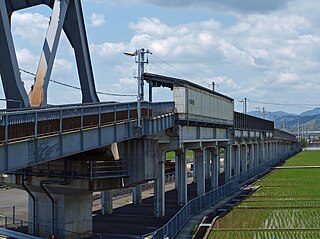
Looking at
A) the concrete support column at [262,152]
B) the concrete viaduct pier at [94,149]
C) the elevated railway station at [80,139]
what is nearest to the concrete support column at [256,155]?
the concrete support column at [262,152]

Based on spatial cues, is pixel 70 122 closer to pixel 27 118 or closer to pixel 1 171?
pixel 27 118

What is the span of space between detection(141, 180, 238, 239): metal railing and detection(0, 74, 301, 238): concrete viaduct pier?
0.16 meters

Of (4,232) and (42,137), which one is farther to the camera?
(4,232)

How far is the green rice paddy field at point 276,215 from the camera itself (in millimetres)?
28141

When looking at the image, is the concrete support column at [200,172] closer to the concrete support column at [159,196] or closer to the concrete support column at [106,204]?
the concrete support column at [159,196]

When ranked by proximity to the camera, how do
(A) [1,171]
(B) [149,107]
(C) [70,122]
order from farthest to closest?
(B) [149,107] → (C) [70,122] → (A) [1,171]

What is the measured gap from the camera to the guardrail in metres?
16.5

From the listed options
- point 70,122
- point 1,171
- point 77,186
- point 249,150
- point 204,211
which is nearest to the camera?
point 1,171

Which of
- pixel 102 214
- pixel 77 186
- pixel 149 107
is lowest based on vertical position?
pixel 102 214

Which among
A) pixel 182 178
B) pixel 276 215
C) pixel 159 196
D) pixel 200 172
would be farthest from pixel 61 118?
pixel 200 172

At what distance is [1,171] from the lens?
15.4 m

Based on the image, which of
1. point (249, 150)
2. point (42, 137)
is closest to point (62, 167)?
point (42, 137)

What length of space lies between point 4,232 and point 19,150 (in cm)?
1314

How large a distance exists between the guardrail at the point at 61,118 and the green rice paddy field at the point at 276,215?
8.07 metres
